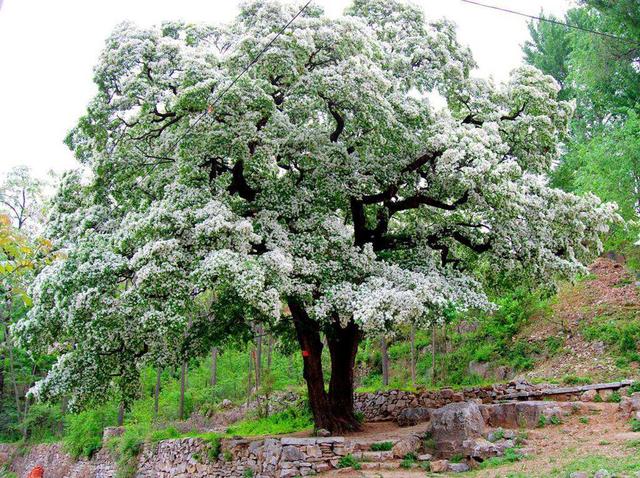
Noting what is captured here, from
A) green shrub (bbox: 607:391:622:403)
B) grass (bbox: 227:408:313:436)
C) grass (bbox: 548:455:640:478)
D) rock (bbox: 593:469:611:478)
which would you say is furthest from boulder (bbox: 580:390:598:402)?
grass (bbox: 227:408:313:436)

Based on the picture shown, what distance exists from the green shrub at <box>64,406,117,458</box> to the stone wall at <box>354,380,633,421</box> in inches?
398

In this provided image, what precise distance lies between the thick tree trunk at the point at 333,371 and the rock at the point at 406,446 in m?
2.20

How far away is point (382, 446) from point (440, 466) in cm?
136

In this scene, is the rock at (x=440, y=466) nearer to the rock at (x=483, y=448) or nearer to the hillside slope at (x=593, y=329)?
the rock at (x=483, y=448)

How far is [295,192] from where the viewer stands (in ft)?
40.0

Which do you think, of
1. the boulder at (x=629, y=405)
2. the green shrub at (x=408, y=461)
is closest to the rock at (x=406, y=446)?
the green shrub at (x=408, y=461)

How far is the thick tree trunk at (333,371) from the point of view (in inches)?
505

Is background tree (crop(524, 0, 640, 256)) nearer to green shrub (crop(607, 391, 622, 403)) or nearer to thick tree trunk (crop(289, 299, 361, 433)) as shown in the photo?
green shrub (crop(607, 391, 622, 403))

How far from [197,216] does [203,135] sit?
57.2 inches

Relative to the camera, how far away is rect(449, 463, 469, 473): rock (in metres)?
9.58

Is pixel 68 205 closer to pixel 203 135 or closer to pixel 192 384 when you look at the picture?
pixel 203 135

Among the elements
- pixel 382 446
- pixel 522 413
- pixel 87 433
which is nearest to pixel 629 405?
pixel 522 413

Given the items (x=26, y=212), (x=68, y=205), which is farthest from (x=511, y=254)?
(x=26, y=212)

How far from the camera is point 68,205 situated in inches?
481
